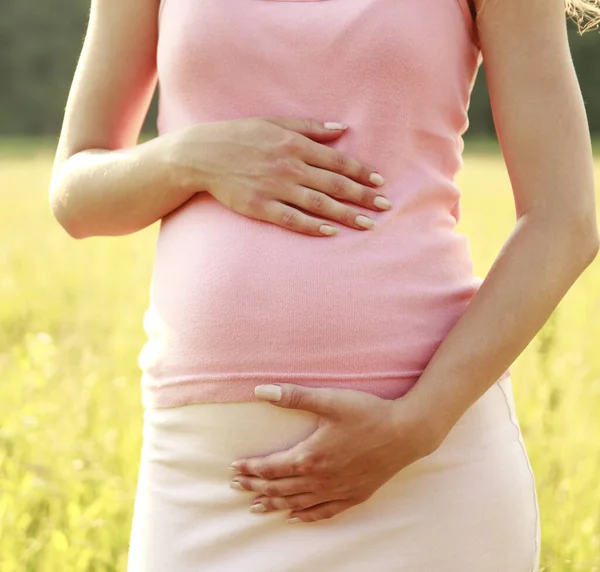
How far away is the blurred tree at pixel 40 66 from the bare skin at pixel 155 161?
2583 centimetres

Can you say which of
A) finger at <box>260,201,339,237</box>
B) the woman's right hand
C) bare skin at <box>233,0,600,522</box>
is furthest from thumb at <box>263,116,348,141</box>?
bare skin at <box>233,0,600,522</box>

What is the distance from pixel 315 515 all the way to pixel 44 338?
5.22ft

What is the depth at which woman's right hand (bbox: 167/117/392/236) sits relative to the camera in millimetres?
1370

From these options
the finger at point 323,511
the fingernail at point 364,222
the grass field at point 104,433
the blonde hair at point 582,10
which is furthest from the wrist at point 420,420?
the grass field at point 104,433

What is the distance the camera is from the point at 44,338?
8.99 ft

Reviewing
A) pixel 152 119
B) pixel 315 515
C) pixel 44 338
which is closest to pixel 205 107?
pixel 315 515

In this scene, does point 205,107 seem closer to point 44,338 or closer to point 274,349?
point 274,349

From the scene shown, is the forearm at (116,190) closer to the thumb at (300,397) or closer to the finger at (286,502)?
the thumb at (300,397)

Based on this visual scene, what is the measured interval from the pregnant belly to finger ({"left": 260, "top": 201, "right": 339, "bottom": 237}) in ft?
0.04

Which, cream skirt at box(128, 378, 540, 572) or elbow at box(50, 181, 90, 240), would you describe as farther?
elbow at box(50, 181, 90, 240)

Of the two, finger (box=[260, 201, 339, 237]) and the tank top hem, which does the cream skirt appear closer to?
the tank top hem


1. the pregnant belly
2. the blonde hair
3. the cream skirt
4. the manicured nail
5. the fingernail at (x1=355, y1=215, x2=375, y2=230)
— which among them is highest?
the blonde hair

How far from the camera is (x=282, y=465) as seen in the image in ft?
4.32

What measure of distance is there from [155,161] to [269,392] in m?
0.40
